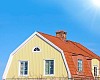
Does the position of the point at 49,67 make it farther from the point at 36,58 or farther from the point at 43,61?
the point at 36,58

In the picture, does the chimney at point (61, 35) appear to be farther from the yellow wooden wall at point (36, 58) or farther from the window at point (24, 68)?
the window at point (24, 68)

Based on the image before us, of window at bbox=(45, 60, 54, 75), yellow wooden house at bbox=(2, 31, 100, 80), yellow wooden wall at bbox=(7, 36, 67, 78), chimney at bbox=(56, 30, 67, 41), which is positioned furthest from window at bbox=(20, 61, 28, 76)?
chimney at bbox=(56, 30, 67, 41)

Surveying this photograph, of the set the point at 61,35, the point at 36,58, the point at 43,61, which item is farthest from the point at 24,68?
the point at 61,35

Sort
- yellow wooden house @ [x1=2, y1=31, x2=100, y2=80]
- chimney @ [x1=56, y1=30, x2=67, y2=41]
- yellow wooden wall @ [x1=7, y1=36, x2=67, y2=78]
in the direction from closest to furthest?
yellow wooden house @ [x1=2, y1=31, x2=100, y2=80], yellow wooden wall @ [x1=7, y1=36, x2=67, y2=78], chimney @ [x1=56, y1=30, x2=67, y2=41]

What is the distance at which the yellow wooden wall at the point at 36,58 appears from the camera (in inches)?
A: 1310

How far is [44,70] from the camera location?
34.0 m

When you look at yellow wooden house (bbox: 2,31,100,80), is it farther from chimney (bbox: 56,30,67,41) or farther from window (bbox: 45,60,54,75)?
chimney (bbox: 56,30,67,41)

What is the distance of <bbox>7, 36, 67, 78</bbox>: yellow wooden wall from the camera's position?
33.3m

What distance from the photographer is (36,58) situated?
A: 34.8 metres

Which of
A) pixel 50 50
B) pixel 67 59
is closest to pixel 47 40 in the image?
pixel 50 50

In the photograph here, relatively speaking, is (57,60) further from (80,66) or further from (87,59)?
(87,59)

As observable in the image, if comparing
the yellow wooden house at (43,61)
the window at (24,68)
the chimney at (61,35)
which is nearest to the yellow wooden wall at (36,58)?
the yellow wooden house at (43,61)

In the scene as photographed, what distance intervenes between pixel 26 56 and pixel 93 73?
9.33 metres

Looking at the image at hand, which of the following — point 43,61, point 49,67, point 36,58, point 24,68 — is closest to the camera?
point 49,67
